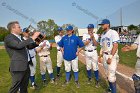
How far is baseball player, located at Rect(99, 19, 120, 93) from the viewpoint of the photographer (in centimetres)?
769

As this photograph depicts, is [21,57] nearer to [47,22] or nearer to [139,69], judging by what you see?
[139,69]

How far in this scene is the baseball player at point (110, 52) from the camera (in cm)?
769

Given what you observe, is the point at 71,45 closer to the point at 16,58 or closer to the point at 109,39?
the point at 109,39

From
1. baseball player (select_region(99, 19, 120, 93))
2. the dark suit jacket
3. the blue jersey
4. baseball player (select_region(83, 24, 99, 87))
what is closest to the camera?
the dark suit jacket

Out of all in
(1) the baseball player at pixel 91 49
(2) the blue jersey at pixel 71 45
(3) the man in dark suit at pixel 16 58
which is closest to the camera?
(3) the man in dark suit at pixel 16 58

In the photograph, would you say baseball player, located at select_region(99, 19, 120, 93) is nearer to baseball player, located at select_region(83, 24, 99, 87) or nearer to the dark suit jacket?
baseball player, located at select_region(83, 24, 99, 87)

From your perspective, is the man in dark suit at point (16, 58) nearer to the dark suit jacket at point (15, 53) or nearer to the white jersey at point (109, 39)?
the dark suit jacket at point (15, 53)

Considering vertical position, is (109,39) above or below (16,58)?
above

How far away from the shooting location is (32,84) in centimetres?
955

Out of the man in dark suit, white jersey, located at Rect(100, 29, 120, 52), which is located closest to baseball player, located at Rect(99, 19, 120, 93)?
white jersey, located at Rect(100, 29, 120, 52)

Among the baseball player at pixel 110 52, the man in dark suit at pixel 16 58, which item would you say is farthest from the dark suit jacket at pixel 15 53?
the baseball player at pixel 110 52

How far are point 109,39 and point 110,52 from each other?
16.1 inches

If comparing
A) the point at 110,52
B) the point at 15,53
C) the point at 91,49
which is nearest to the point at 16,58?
the point at 15,53

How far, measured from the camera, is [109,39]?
789cm
